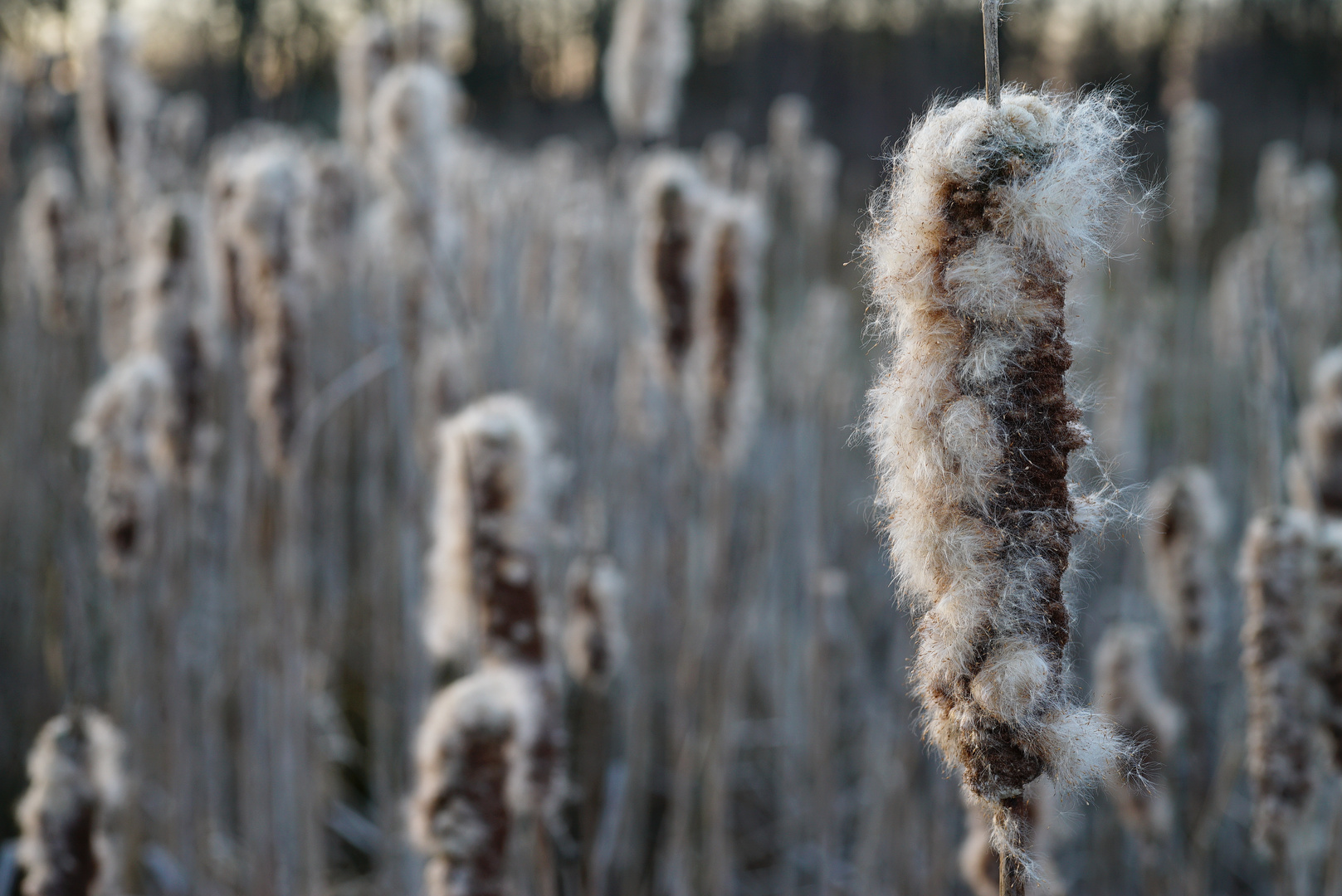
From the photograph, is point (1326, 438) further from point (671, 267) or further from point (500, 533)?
point (500, 533)

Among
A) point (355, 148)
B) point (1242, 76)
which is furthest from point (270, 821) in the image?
point (1242, 76)

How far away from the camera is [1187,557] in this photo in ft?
5.43

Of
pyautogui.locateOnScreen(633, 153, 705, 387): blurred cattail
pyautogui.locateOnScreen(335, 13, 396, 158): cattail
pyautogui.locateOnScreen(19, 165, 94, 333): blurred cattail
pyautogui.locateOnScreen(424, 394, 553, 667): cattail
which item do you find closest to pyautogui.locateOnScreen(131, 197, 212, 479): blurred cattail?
pyautogui.locateOnScreen(19, 165, 94, 333): blurred cattail

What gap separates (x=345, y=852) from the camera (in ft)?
8.95

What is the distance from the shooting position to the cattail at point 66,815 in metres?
1.14

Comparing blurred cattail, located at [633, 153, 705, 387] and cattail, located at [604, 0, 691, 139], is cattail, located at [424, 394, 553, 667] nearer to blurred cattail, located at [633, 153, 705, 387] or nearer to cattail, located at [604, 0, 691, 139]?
blurred cattail, located at [633, 153, 705, 387]

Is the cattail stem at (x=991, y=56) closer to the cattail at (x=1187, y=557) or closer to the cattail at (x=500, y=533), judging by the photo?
the cattail at (x=500, y=533)

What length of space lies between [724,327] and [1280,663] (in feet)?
3.66

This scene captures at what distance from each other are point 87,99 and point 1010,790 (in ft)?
7.42

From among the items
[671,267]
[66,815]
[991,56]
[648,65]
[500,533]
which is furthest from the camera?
[648,65]

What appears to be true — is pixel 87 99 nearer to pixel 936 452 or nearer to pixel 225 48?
pixel 225 48

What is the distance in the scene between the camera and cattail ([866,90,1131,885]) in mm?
556

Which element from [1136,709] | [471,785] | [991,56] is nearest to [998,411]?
[991,56]

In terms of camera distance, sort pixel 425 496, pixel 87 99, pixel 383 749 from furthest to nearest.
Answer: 1. pixel 425 496
2. pixel 383 749
3. pixel 87 99
